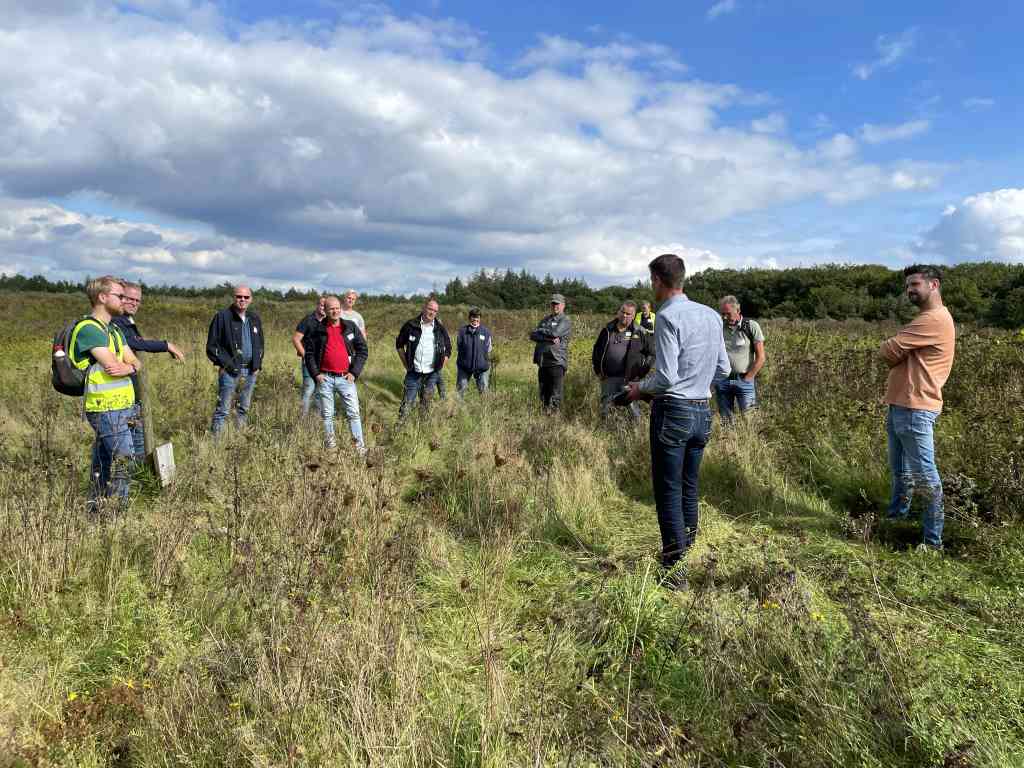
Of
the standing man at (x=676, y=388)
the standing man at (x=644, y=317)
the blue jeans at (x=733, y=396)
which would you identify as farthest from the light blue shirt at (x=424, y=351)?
the standing man at (x=676, y=388)

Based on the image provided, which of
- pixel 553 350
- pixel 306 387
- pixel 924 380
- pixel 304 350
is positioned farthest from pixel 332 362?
pixel 924 380

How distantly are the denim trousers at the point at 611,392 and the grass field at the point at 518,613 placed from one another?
3.87 ft

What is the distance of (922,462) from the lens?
4.16 metres

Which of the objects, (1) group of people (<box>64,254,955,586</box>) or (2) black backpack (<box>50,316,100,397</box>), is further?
(2) black backpack (<box>50,316,100,397</box>)

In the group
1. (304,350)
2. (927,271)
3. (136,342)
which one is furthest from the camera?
(304,350)

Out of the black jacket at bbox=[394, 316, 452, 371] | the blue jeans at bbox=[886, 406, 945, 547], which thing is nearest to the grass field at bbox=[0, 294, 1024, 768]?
the blue jeans at bbox=[886, 406, 945, 547]

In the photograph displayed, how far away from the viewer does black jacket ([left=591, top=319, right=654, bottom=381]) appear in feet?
22.8

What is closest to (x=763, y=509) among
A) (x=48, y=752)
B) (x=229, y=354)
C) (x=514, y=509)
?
(x=514, y=509)

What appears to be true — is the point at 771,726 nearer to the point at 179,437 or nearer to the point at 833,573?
the point at 833,573

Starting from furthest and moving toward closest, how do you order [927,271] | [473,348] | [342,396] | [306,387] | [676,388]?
[473,348] < [306,387] < [342,396] < [927,271] < [676,388]

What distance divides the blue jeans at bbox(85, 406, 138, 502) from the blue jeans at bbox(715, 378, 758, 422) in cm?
560

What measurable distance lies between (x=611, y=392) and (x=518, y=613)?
4315mm

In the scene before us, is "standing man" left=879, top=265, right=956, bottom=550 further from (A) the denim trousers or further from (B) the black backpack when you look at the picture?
(B) the black backpack

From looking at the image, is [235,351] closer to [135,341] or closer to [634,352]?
[135,341]
